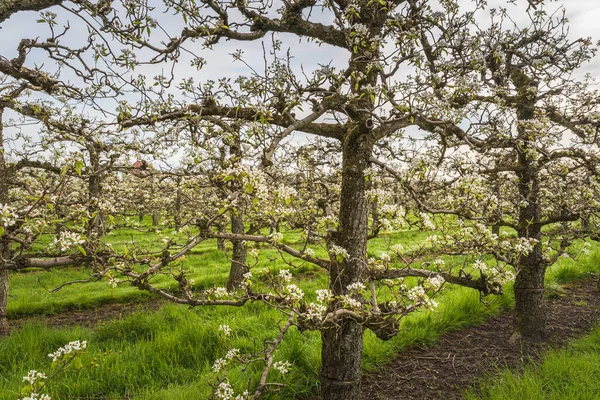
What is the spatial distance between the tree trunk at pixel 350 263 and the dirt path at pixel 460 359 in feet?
6.19

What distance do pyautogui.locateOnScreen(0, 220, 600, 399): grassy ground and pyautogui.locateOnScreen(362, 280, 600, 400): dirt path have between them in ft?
0.95

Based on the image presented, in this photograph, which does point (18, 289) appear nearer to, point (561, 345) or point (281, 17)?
point (281, 17)

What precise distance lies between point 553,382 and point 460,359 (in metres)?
2.16

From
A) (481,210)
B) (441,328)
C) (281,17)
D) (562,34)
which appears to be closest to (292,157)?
(281,17)

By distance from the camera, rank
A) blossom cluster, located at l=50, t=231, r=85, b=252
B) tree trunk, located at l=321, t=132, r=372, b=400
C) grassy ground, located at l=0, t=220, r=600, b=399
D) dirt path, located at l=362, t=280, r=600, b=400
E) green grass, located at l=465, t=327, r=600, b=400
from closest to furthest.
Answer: blossom cluster, located at l=50, t=231, r=85, b=252
tree trunk, located at l=321, t=132, r=372, b=400
green grass, located at l=465, t=327, r=600, b=400
grassy ground, located at l=0, t=220, r=600, b=399
dirt path, located at l=362, t=280, r=600, b=400

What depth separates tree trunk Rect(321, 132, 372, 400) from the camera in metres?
4.87

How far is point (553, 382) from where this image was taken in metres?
5.84

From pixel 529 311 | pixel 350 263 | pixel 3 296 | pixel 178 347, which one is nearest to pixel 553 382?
pixel 529 311

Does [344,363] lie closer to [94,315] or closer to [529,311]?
[529,311]

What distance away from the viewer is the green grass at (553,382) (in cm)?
532

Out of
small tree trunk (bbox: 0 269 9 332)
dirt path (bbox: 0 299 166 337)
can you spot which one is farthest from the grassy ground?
small tree trunk (bbox: 0 269 9 332)

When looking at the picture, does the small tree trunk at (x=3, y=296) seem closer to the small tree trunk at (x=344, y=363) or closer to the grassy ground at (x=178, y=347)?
the grassy ground at (x=178, y=347)

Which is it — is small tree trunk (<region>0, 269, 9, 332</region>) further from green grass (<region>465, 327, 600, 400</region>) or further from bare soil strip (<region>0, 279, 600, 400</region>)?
green grass (<region>465, 327, 600, 400</region>)

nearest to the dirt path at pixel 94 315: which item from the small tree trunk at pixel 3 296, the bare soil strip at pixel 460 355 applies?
the bare soil strip at pixel 460 355
